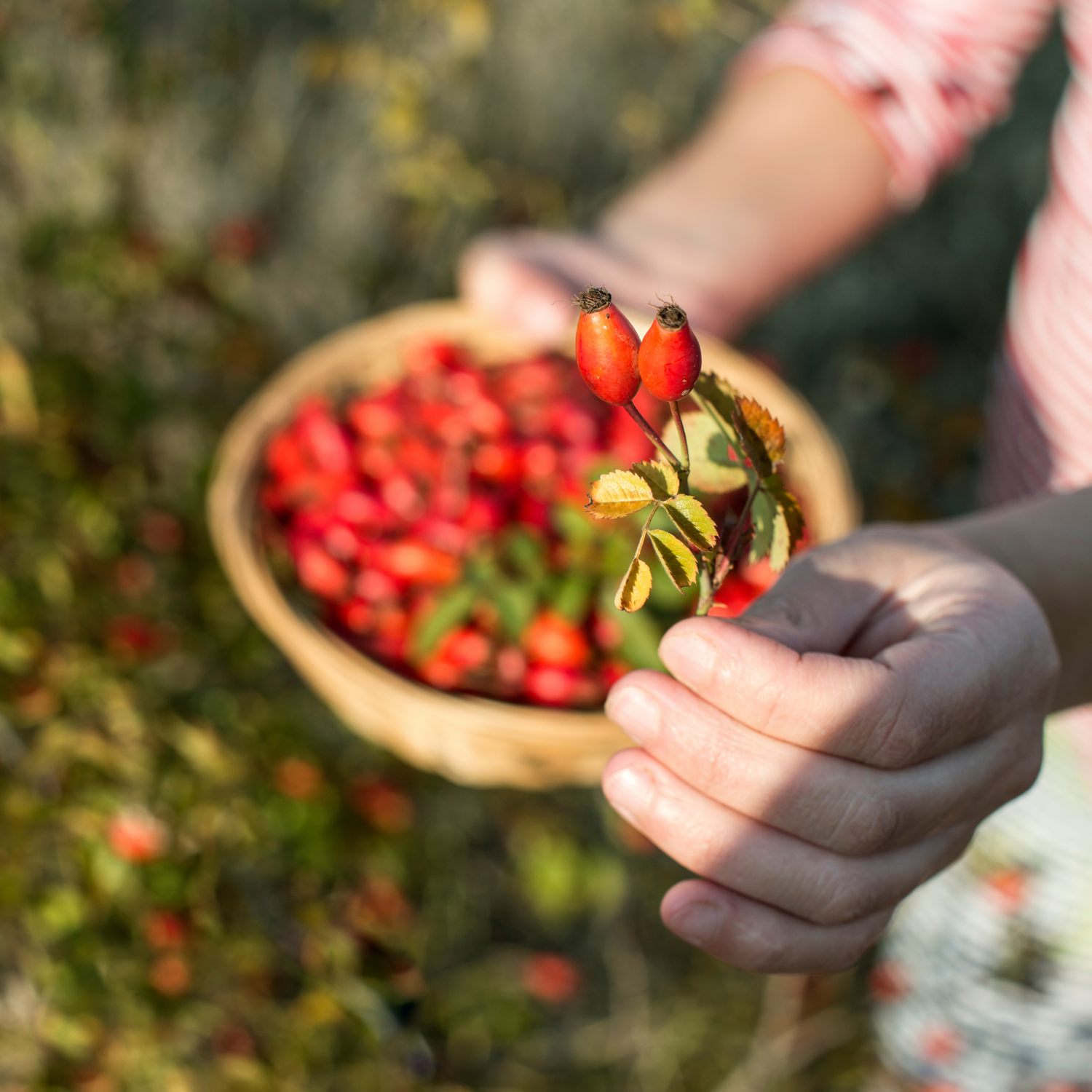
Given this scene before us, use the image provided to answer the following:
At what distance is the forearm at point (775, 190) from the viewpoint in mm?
1225

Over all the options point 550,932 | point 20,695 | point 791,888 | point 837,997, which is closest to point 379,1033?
point 550,932

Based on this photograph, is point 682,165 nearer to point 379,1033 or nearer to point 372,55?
point 372,55

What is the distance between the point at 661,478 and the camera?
406 millimetres

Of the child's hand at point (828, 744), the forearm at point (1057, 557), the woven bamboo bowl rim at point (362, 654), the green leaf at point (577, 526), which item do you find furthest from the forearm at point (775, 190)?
the child's hand at point (828, 744)

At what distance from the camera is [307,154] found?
2.05m

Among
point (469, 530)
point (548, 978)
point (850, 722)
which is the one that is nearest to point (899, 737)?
point (850, 722)

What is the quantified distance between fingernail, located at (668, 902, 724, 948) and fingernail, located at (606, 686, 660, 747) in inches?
4.4

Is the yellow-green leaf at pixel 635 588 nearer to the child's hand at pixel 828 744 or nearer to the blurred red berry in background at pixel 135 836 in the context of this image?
the child's hand at pixel 828 744

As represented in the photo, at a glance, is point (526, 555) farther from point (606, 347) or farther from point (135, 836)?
point (606, 347)

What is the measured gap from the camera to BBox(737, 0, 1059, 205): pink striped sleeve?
1075 mm

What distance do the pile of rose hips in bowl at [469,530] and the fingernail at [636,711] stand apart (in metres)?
0.47

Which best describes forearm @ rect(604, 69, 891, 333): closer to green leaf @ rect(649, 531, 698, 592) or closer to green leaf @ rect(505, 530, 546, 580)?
green leaf @ rect(505, 530, 546, 580)

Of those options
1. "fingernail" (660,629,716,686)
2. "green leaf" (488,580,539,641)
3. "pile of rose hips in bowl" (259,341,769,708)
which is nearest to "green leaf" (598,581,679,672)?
"pile of rose hips in bowl" (259,341,769,708)

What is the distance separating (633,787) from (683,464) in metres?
0.21
